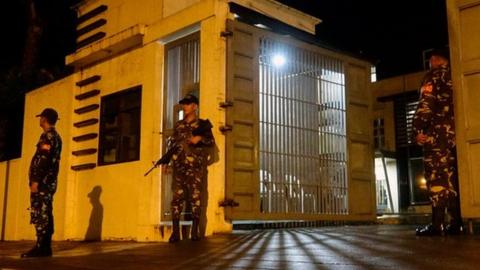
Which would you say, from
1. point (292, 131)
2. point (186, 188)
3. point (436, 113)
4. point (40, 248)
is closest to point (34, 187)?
point (40, 248)

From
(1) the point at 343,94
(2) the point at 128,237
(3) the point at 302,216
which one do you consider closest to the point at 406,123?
(1) the point at 343,94

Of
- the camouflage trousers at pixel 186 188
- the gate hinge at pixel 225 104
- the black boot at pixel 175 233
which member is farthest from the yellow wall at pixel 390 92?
the black boot at pixel 175 233

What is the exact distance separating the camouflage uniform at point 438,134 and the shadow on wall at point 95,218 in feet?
19.9

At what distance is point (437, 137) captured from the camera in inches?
245

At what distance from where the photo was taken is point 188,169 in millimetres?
7566

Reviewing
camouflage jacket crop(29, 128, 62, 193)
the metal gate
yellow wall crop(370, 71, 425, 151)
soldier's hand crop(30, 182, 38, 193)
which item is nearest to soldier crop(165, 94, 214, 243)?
the metal gate

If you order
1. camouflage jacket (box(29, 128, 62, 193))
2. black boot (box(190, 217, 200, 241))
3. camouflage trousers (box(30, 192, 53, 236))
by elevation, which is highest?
camouflage jacket (box(29, 128, 62, 193))

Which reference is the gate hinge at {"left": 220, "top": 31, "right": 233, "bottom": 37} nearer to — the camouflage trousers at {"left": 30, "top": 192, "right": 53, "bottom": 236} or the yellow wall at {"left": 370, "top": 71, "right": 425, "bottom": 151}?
the camouflage trousers at {"left": 30, "top": 192, "right": 53, "bottom": 236}

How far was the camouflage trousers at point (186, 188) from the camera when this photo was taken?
7.50 meters

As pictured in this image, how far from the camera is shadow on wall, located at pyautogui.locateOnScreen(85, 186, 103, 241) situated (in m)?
10.1

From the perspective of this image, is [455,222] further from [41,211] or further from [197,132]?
[41,211]

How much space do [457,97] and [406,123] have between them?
1243 cm

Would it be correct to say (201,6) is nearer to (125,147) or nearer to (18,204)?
(125,147)

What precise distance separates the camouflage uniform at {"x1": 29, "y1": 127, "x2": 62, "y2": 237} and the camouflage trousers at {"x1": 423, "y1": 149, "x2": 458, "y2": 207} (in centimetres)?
A: 420
